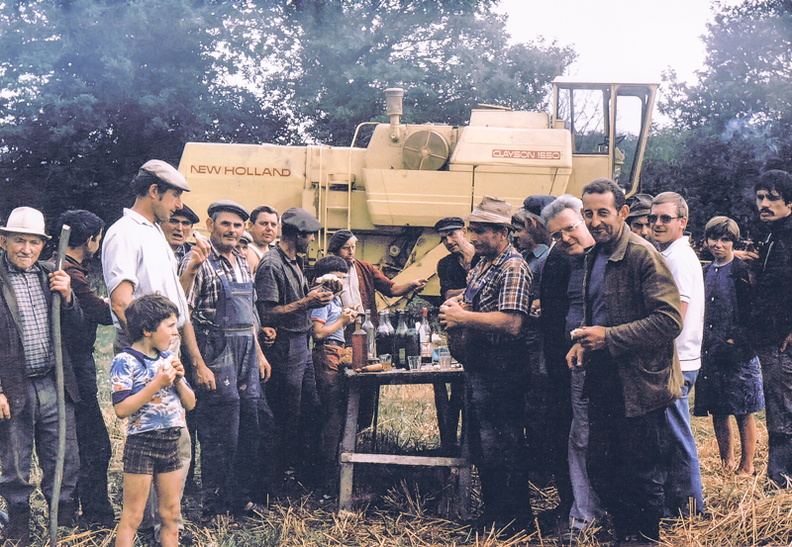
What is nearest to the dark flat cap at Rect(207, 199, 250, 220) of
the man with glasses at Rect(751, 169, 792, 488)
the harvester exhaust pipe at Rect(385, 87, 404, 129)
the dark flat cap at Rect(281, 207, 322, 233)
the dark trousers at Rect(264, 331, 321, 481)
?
the dark flat cap at Rect(281, 207, 322, 233)

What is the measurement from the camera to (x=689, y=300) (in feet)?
15.0

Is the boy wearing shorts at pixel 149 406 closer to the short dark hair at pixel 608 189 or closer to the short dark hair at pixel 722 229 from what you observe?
the short dark hair at pixel 608 189

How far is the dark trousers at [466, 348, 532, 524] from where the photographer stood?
4.34 metres

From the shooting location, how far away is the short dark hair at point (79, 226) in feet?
15.2

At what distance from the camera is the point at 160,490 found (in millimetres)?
3727

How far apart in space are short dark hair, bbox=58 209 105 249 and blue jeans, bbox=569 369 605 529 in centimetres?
282

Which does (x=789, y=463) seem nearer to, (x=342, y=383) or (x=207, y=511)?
(x=342, y=383)

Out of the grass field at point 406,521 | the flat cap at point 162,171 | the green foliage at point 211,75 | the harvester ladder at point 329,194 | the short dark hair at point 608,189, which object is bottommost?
the grass field at point 406,521

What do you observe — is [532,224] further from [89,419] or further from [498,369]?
[89,419]

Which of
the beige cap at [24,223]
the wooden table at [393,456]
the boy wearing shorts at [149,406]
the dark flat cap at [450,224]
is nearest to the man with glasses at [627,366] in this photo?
the wooden table at [393,456]

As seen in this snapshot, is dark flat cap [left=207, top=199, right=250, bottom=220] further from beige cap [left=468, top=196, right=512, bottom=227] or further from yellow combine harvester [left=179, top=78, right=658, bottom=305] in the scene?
yellow combine harvester [left=179, top=78, right=658, bottom=305]

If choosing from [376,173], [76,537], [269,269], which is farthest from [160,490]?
[376,173]

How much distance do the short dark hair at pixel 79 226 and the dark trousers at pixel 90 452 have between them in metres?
0.66

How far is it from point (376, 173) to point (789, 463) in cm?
654
